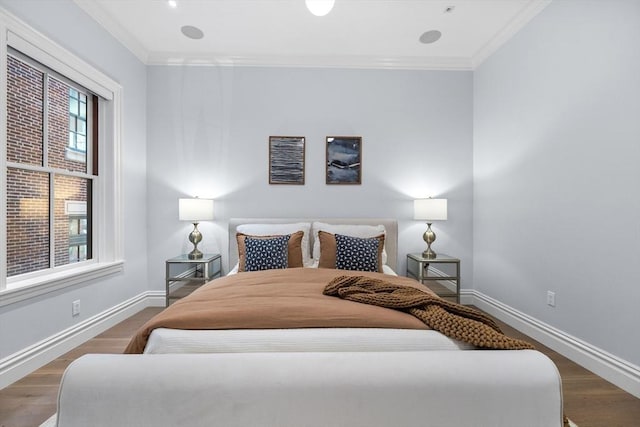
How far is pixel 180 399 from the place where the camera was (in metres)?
1.14

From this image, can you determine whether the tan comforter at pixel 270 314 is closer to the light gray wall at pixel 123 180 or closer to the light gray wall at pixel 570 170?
the light gray wall at pixel 123 180

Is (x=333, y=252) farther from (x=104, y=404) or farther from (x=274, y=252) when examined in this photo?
(x=104, y=404)

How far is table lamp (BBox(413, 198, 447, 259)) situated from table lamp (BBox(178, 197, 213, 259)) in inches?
86.4

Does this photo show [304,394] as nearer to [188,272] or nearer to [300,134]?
[188,272]

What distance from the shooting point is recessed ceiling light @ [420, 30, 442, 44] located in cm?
296

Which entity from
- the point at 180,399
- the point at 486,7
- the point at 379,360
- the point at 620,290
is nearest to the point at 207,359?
the point at 180,399

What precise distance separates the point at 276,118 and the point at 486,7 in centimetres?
220

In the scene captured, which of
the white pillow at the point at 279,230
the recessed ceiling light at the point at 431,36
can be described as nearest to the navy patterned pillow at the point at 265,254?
the white pillow at the point at 279,230

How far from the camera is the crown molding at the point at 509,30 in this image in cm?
252

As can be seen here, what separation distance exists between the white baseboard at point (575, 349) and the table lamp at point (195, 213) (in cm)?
312

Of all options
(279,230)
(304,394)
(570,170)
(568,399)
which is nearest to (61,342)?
(279,230)

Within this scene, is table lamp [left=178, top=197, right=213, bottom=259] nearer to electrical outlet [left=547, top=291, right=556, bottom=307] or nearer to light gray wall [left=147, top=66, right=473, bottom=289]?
light gray wall [left=147, top=66, right=473, bottom=289]

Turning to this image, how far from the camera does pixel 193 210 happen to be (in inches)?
122

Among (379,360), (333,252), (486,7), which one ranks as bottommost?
(379,360)
